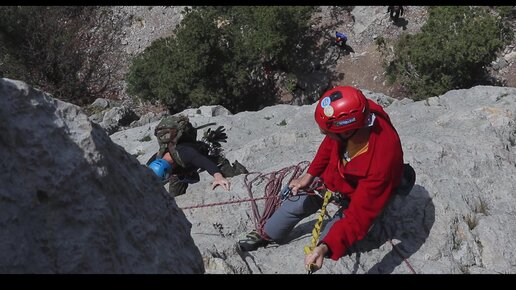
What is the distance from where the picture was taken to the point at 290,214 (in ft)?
16.3

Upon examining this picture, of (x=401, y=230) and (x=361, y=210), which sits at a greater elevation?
(x=361, y=210)

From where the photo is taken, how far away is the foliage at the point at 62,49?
27.7 metres

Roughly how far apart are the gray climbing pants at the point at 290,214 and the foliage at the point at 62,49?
24842 millimetres

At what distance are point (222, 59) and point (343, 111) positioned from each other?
1963 cm

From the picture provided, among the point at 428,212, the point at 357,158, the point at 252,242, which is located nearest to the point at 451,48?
the point at 428,212

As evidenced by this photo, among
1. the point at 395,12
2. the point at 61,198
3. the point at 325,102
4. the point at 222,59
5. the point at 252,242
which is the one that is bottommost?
the point at 395,12

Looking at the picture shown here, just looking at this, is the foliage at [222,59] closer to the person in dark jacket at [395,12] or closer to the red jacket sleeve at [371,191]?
the person in dark jacket at [395,12]

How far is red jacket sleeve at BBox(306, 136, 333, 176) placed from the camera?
473cm

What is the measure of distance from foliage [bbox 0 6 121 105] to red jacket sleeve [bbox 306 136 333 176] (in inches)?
988

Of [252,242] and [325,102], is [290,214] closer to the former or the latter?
[252,242]

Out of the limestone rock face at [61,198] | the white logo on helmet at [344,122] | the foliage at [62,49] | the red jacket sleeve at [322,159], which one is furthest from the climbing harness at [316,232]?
the foliage at [62,49]

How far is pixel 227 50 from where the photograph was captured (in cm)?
2328
